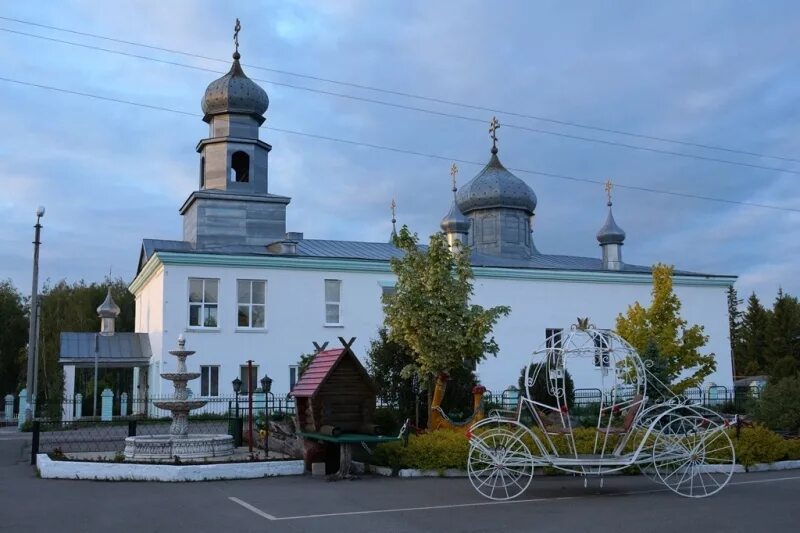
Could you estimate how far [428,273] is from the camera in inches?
723

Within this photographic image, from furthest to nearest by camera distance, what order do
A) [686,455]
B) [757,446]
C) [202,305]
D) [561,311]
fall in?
1. [561,311]
2. [202,305]
3. [757,446]
4. [686,455]

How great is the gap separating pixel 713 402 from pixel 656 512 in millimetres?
22161

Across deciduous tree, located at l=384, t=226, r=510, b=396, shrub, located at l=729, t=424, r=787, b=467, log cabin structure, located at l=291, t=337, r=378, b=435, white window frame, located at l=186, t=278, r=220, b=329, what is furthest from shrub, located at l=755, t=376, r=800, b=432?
white window frame, located at l=186, t=278, r=220, b=329

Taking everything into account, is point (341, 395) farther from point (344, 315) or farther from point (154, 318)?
point (154, 318)

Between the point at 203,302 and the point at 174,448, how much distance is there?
1537 centimetres

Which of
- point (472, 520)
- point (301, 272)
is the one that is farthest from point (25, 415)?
point (472, 520)

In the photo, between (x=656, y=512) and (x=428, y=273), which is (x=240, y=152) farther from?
(x=656, y=512)

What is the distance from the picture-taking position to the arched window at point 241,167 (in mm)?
35812

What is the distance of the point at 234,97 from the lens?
35344mm

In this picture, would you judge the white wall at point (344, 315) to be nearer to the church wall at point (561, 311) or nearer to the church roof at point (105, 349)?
the church wall at point (561, 311)

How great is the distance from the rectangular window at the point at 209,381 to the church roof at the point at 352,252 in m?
4.33

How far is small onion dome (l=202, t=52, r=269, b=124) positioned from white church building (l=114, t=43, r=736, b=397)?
0.16 feet

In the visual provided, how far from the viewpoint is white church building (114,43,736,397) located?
102 ft

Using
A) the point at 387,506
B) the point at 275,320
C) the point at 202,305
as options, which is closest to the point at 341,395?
the point at 387,506
